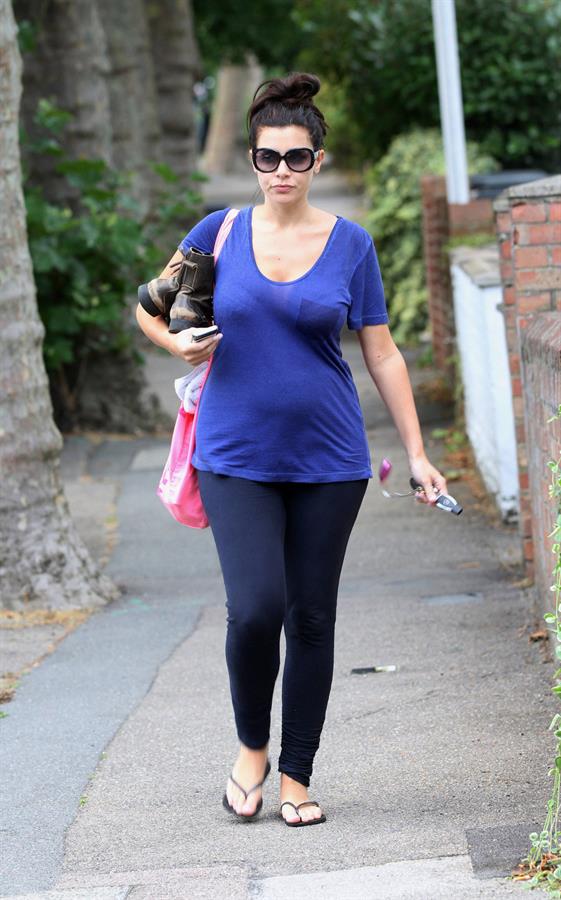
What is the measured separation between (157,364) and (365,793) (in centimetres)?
1401

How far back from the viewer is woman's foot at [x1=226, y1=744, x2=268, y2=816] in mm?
3982

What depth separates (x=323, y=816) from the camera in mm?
3996

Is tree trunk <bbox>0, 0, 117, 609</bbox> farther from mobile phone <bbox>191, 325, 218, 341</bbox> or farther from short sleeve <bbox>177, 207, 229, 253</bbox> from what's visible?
mobile phone <bbox>191, 325, 218, 341</bbox>

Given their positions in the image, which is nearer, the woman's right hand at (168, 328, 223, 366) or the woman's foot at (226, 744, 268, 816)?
the woman's right hand at (168, 328, 223, 366)

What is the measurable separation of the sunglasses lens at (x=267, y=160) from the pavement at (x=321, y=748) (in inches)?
68.4

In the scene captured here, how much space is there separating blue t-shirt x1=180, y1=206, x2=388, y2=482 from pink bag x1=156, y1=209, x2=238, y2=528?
0.10 meters

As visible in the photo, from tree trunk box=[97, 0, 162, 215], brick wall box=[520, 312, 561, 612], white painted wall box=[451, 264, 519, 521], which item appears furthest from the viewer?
tree trunk box=[97, 0, 162, 215]

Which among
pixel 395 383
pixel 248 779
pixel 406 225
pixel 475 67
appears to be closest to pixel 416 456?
pixel 395 383

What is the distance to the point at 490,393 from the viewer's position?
8.41 metres

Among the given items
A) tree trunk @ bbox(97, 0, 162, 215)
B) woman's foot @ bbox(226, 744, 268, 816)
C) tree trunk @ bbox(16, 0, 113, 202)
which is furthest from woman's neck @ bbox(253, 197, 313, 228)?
tree trunk @ bbox(97, 0, 162, 215)

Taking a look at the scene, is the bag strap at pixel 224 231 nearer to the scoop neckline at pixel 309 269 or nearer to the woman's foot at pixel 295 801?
the scoop neckline at pixel 309 269

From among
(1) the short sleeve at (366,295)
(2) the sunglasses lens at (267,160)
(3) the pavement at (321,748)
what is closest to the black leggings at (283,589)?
(3) the pavement at (321,748)

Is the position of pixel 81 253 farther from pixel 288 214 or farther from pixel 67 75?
pixel 288 214

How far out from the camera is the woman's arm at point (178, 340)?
12.2 ft
